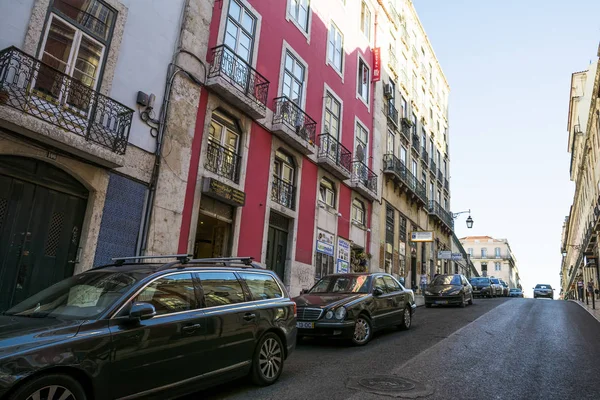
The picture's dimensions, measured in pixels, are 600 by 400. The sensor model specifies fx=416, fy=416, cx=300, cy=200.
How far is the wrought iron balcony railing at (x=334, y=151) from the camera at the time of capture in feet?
58.7

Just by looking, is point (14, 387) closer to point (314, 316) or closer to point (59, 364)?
point (59, 364)

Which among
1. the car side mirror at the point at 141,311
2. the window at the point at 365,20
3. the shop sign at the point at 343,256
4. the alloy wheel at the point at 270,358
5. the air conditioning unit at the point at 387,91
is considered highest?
the window at the point at 365,20

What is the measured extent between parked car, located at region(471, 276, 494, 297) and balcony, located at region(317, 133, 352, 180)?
58.0 ft

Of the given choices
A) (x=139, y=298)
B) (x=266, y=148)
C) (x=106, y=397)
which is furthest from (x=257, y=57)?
(x=106, y=397)

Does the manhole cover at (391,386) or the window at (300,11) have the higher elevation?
the window at (300,11)

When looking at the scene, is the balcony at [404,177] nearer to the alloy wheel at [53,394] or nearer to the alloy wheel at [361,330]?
the alloy wheel at [361,330]

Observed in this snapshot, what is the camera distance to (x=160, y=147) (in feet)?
34.8

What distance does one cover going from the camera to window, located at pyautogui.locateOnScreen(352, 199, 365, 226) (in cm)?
2088

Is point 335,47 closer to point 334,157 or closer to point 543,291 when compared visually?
point 334,157

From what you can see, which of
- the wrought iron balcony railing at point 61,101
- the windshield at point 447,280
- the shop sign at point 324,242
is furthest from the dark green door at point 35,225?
the windshield at point 447,280

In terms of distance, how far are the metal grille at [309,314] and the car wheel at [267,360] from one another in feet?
8.45

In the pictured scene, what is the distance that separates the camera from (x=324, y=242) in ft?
58.2

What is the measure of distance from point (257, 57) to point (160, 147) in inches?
223

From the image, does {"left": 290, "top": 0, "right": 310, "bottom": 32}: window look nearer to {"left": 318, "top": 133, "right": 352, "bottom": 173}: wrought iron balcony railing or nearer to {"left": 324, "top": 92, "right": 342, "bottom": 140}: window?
{"left": 324, "top": 92, "right": 342, "bottom": 140}: window
